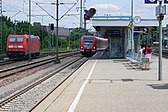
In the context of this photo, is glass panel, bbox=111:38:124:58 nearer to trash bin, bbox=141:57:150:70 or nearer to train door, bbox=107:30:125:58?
train door, bbox=107:30:125:58

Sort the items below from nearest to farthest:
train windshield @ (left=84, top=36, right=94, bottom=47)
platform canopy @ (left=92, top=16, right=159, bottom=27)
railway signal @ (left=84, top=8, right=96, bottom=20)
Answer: railway signal @ (left=84, top=8, right=96, bottom=20) → platform canopy @ (left=92, top=16, right=159, bottom=27) → train windshield @ (left=84, top=36, right=94, bottom=47)

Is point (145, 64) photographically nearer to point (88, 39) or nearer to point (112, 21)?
point (112, 21)

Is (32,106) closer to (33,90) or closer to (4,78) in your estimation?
(33,90)

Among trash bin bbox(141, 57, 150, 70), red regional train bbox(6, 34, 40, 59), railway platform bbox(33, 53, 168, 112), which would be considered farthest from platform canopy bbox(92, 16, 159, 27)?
railway platform bbox(33, 53, 168, 112)

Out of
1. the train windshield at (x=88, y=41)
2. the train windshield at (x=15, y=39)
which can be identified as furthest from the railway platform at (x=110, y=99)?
the train windshield at (x=88, y=41)

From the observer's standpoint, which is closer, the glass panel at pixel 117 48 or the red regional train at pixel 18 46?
the glass panel at pixel 117 48

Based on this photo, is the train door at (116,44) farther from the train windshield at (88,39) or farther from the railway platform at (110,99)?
the railway platform at (110,99)

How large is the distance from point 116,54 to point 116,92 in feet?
108

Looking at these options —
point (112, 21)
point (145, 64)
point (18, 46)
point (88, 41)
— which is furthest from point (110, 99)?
point (88, 41)

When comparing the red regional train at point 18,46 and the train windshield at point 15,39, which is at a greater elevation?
the train windshield at point 15,39

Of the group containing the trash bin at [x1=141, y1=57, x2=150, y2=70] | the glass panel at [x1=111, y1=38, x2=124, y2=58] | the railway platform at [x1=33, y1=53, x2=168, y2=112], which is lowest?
the railway platform at [x1=33, y1=53, x2=168, y2=112]

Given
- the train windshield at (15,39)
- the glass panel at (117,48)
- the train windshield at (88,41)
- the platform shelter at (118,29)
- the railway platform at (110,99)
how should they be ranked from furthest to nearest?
the train windshield at (88,41), the train windshield at (15,39), the glass panel at (117,48), the platform shelter at (118,29), the railway platform at (110,99)

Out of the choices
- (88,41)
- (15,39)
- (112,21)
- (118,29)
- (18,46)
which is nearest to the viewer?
(112,21)

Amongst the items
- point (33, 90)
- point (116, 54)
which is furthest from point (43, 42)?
point (33, 90)
